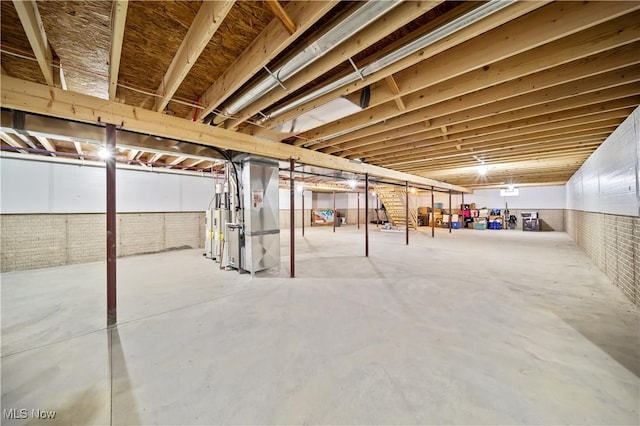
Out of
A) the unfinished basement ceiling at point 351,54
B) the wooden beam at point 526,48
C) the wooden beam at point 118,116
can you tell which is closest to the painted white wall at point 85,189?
the unfinished basement ceiling at point 351,54

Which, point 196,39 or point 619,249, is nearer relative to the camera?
point 196,39

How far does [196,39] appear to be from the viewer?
5.29 feet

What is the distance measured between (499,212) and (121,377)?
50.2 ft

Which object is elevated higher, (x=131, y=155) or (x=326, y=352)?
(x=131, y=155)

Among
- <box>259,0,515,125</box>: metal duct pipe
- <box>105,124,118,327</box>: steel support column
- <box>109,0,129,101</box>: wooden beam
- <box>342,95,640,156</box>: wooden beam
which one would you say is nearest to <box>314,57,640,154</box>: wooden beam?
<box>342,95,640,156</box>: wooden beam

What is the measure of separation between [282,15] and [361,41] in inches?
22.4

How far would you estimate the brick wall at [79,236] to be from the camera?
4367mm

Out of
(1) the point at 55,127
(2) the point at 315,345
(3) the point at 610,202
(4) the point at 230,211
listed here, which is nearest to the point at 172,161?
(4) the point at 230,211

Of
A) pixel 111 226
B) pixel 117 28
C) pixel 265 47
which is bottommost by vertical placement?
pixel 111 226

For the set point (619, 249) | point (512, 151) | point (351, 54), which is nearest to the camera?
point (351, 54)

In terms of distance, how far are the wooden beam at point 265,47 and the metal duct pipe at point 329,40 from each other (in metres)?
0.13

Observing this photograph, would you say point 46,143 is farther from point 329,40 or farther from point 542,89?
point 542,89

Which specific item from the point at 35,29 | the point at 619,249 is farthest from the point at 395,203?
the point at 35,29

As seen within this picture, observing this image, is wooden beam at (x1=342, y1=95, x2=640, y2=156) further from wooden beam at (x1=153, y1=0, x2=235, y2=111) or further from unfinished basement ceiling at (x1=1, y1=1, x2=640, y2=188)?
wooden beam at (x1=153, y1=0, x2=235, y2=111)
